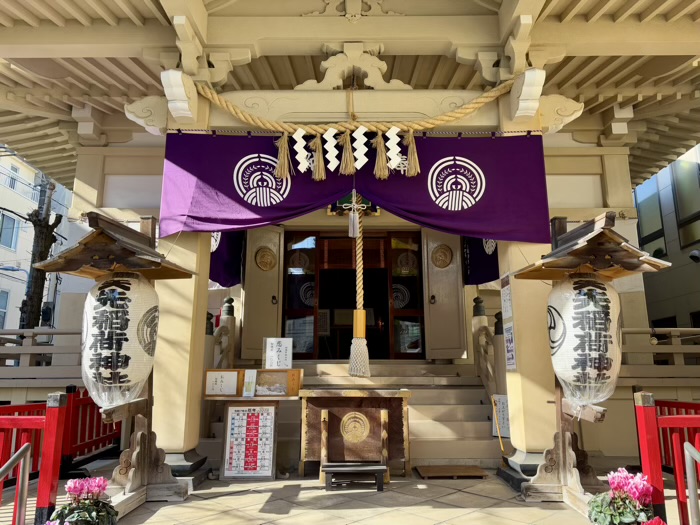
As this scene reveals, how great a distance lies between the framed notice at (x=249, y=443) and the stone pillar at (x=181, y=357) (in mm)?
328

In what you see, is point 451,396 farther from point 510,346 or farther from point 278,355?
point 278,355

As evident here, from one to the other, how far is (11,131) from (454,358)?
816cm

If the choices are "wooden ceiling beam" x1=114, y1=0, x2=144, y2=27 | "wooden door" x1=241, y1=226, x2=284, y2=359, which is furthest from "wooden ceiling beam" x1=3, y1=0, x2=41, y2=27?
"wooden door" x1=241, y1=226, x2=284, y2=359

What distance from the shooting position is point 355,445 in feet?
16.3

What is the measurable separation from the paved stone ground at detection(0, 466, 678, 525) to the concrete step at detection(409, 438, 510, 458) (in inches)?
29.5

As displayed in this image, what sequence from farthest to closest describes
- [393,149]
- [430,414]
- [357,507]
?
[430,414] < [393,149] < [357,507]

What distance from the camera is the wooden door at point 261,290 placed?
8102 millimetres

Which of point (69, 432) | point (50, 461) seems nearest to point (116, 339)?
point (50, 461)

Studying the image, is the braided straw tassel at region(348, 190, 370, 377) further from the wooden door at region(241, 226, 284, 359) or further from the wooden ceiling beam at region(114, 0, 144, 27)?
the wooden door at region(241, 226, 284, 359)

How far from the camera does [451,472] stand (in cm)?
524

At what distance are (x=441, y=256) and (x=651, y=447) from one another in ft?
17.4

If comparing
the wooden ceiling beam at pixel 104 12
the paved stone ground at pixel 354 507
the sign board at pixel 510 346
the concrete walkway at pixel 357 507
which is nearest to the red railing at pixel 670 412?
the paved stone ground at pixel 354 507

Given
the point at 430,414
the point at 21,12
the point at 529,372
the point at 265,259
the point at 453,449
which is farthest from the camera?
the point at 265,259

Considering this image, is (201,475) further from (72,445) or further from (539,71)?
(539,71)
